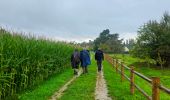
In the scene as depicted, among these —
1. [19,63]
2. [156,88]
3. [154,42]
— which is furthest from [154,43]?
[156,88]

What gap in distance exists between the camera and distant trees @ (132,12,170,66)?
51.7 m

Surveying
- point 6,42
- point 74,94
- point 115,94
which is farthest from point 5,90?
point 115,94

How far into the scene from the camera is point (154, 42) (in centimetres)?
5297

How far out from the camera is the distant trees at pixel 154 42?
51.7 meters

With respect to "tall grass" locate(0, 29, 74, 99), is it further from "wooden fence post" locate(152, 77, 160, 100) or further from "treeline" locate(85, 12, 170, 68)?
"treeline" locate(85, 12, 170, 68)

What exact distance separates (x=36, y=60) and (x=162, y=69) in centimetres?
3219

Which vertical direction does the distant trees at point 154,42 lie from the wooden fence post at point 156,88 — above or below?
above

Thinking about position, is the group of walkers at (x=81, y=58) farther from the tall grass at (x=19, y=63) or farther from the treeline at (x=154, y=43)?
the treeline at (x=154, y=43)

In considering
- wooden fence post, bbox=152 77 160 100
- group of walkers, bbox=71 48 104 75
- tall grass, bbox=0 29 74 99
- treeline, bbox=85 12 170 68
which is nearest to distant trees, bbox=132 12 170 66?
treeline, bbox=85 12 170 68

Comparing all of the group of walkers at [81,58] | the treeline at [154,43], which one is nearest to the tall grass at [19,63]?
the group of walkers at [81,58]

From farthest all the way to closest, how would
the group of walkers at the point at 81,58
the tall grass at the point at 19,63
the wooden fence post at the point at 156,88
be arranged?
1. the group of walkers at the point at 81,58
2. the tall grass at the point at 19,63
3. the wooden fence post at the point at 156,88

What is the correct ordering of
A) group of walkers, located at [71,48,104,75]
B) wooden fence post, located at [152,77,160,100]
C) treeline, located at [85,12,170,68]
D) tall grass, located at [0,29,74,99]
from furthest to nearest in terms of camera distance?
treeline, located at [85,12,170,68] < group of walkers, located at [71,48,104,75] < tall grass, located at [0,29,74,99] < wooden fence post, located at [152,77,160,100]

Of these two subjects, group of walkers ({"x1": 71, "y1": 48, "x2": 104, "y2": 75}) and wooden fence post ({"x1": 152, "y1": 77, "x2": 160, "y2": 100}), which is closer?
wooden fence post ({"x1": 152, "y1": 77, "x2": 160, "y2": 100})

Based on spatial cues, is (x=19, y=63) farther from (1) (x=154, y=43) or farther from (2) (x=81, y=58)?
(1) (x=154, y=43)
